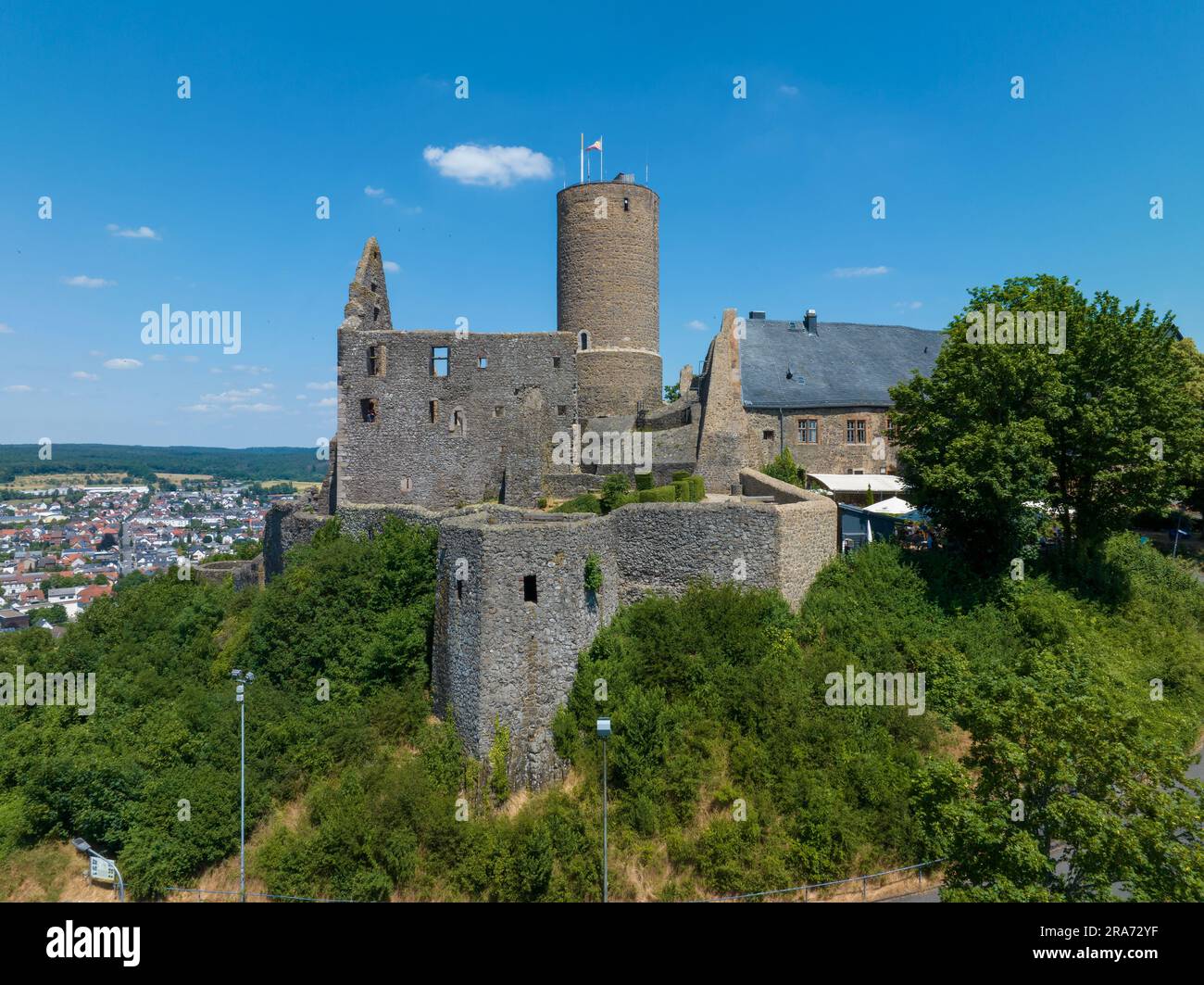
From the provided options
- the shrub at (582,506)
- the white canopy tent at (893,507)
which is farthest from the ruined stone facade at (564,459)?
the white canopy tent at (893,507)

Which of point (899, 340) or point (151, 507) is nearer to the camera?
point (899, 340)

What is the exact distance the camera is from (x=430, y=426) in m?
27.2

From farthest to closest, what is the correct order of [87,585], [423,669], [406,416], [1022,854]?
[87,585] → [406,416] → [423,669] → [1022,854]

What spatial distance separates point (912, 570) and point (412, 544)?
1468 cm

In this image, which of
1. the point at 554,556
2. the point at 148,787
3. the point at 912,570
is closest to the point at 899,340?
the point at 912,570

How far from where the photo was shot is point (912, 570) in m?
22.1

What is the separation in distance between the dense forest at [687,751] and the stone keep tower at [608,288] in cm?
1218

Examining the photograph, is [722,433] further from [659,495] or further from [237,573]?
[237,573]

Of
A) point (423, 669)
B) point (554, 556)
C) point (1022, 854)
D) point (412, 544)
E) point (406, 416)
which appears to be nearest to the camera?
point (1022, 854)

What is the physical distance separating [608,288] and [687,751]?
20438mm

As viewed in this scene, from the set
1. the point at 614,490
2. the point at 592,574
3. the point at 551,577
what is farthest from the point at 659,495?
the point at 551,577

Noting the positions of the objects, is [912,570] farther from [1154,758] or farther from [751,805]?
[1154,758]

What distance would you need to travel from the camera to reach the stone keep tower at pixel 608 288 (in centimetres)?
3142

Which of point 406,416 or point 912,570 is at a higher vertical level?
point 406,416
